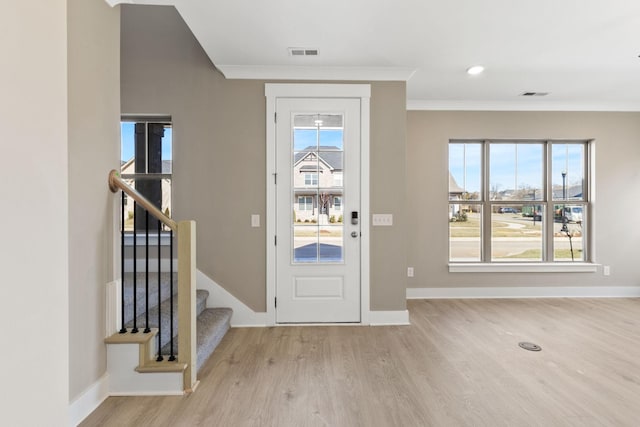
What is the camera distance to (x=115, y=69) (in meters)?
2.09

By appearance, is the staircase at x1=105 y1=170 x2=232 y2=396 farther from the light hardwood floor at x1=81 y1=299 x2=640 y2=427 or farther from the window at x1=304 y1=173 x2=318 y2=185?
the window at x1=304 y1=173 x2=318 y2=185

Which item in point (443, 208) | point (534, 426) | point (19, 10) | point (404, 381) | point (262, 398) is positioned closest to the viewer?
point (19, 10)

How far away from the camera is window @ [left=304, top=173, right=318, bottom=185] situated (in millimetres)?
3238

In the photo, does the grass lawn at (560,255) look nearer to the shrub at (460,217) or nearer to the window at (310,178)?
the shrub at (460,217)

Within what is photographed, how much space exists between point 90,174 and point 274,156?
5.43ft

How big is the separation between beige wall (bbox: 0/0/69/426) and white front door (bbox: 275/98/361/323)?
2.22 m

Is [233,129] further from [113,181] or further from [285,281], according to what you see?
[285,281]

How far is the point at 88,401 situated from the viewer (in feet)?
6.06

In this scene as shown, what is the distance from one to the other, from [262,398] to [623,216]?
5.20 m

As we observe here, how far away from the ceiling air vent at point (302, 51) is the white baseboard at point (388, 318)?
2583 mm

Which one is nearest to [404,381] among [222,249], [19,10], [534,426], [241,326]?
[534,426]

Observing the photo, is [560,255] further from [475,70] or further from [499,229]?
[475,70]

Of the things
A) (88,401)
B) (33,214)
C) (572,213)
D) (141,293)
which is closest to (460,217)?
(572,213)

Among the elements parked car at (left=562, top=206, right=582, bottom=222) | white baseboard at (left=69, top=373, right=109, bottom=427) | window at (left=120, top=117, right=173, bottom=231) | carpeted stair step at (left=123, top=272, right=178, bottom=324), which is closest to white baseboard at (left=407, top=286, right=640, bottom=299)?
parked car at (left=562, top=206, right=582, bottom=222)
